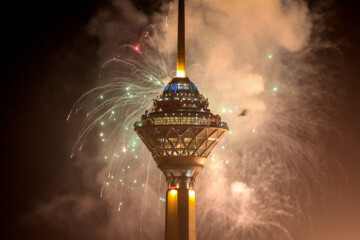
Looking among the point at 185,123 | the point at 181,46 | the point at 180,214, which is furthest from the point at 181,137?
the point at 181,46

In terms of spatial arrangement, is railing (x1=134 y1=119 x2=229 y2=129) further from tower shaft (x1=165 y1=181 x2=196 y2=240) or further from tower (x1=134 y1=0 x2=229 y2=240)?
tower shaft (x1=165 y1=181 x2=196 y2=240)

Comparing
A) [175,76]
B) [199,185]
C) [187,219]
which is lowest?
[187,219]

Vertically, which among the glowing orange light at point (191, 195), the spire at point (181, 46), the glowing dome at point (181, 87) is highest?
the spire at point (181, 46)

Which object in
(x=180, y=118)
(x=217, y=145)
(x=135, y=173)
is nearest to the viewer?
(x=180, y=118)

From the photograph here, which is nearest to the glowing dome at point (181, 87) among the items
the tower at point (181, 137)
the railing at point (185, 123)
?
the tower at point (181, 137)

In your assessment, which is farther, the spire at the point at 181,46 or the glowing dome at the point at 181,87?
the spire at the point at 181,46

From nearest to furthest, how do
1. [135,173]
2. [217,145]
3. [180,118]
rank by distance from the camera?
[180,118]
[217,145]
[135,173]

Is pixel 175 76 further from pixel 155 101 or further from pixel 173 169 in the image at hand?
pixel 173 169

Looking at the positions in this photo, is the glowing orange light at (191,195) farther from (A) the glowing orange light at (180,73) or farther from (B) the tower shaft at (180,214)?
(A) the glowing orange light at (180,73)

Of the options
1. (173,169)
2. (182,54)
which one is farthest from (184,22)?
(173,169)
